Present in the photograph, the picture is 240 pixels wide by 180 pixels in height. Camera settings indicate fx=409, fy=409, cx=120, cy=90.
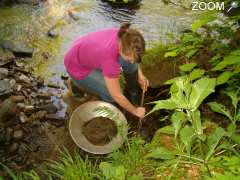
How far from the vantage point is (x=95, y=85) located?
4.13 m

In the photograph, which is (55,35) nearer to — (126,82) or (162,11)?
(162,11)

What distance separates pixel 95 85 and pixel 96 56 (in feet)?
1.51

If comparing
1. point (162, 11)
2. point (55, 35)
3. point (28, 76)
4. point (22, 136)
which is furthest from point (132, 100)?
point (162, 11)

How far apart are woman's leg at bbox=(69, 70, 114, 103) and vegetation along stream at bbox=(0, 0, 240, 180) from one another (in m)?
0.27

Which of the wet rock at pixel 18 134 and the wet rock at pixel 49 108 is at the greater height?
the wet rock at pixel 49 108

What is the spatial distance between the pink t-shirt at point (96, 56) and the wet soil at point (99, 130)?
1.57ft

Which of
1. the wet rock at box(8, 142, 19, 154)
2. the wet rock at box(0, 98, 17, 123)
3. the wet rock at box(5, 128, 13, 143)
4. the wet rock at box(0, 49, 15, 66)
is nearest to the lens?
the wet rock at box(8, 142, 19, 154)

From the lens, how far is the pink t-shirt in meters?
3.61

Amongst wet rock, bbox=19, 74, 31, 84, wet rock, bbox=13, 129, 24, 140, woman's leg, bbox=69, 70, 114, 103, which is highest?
woman's leg, bbox=69, 70, 114, 103

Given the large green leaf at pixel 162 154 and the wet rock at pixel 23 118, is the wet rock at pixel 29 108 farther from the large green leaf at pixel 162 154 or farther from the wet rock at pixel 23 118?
the large green leaf at pixel 162 154

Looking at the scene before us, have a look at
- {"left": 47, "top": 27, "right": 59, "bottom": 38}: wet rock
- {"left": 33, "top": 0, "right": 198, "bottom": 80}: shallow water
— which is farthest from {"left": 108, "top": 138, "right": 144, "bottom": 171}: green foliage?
{"left": 47, "top": 27, "right": 59, "bottom": 38}: wet rock

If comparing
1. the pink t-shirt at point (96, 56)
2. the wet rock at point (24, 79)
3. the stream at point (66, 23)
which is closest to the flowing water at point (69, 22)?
the stream at point (66, 23)

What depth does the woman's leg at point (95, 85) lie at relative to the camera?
4.06m

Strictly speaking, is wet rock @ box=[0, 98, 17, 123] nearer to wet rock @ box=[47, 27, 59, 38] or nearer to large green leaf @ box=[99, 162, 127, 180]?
wet rock @ box=[47, 27, 59, 38]
